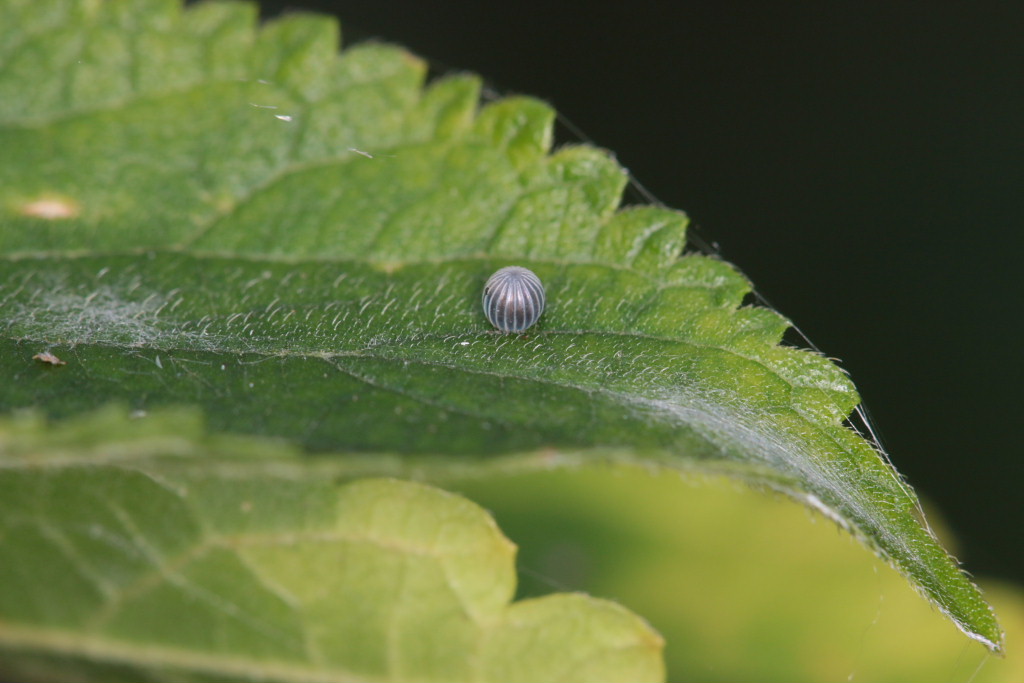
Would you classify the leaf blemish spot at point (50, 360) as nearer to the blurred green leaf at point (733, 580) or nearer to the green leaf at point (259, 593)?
the green leaf at point (259, 593)

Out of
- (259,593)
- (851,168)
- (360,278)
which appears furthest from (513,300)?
(851,168)

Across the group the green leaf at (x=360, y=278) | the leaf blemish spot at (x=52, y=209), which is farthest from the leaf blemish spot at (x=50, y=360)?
the leaf blemish spot at (x=52, y=209)

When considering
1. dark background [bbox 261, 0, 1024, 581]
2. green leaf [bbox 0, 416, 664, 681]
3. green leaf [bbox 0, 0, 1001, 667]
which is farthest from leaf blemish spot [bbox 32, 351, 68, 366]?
dark background [bbox 261, 0, 1024, 581]

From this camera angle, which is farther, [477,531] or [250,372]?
[250,372]

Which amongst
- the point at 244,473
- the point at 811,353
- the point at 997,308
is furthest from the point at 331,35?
the point at 997,308

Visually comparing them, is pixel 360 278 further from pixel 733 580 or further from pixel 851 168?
pixel 851 168

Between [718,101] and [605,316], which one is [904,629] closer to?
[605,316]

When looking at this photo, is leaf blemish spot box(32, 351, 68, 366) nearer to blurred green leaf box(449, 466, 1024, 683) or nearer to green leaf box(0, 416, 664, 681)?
green leaf box(0, 416, 664, 681)
